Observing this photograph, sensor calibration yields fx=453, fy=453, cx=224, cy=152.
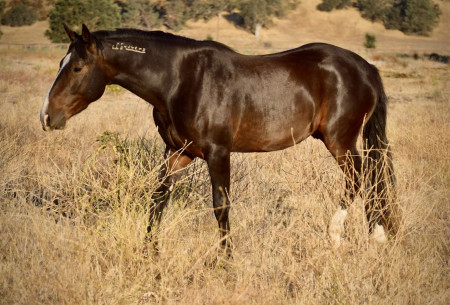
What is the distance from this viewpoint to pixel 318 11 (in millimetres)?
87312

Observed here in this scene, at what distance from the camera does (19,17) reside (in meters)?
72.2

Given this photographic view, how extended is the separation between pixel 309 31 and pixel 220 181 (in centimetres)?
7983

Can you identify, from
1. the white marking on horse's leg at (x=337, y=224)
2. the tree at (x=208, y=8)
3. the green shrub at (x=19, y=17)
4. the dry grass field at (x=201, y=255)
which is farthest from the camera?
the tree at (x=208, y=8)

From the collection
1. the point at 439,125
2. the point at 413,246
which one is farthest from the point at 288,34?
the point at 413,246

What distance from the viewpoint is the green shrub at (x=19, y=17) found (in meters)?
72.1

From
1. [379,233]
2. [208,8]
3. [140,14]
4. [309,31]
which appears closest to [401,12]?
[309,31]

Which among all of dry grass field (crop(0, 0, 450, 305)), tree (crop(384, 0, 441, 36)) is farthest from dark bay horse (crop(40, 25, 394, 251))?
tree (crop(384, 0, 441, 36))

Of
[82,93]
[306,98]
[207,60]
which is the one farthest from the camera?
[306,98]

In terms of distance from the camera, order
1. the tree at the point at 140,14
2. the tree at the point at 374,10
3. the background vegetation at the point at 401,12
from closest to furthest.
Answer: the tree at the point at 140,14, the background vegetation at the point at 401,12, the tree at the point at 374,10

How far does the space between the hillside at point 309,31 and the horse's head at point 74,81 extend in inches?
2422

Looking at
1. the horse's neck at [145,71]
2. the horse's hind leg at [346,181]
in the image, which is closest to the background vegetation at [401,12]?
the horse's hind leg at [346,181]

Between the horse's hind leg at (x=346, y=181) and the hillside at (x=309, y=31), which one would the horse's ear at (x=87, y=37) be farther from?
the hillside at (x=309, y=31)

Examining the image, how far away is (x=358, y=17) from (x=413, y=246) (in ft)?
290

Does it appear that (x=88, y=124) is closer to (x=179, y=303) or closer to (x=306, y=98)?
(x=306, y=98)
